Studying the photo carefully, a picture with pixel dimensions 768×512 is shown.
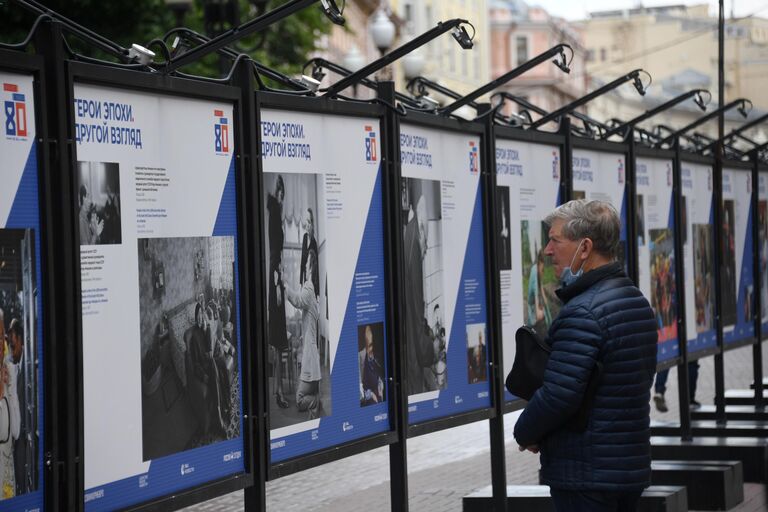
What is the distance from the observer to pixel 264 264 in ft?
20.1

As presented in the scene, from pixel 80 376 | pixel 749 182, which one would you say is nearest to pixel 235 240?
pixel 80 376

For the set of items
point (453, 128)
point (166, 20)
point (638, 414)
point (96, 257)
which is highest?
point (166, 20)

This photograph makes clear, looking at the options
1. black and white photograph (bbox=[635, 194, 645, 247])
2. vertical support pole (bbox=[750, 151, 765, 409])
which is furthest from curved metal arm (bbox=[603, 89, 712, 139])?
vertical support pole (bbox=[750, 151, 765, 409])

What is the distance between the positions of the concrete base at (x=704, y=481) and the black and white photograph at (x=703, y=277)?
190 cm

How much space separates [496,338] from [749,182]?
6918 millimetres

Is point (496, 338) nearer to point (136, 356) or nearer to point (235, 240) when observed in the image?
point (235, 240)

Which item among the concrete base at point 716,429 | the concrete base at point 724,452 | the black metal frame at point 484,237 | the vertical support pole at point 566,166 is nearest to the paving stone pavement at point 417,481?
the concrete base at point 724,452

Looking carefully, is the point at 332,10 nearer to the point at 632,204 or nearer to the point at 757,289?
the point at 632,204

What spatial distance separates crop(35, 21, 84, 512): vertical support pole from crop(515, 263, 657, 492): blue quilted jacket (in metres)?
1.69

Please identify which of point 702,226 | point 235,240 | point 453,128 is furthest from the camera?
point 702,226

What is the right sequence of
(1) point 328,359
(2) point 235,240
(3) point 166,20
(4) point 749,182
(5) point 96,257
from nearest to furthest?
(5) point 96,257
(2) point 235,240
(1) point 328,359
(4) point 749,182
(3) point 166,20

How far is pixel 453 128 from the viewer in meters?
8.05

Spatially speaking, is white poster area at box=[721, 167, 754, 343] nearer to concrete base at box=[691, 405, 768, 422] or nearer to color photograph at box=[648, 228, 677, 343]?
concrete base at box=[691, 405, 768, 422]

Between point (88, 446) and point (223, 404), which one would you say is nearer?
point (88, 446)
